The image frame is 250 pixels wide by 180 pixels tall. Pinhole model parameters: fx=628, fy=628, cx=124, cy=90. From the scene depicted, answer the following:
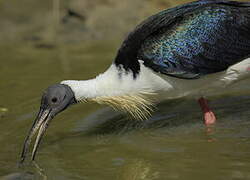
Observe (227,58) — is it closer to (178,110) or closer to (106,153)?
(178,110)

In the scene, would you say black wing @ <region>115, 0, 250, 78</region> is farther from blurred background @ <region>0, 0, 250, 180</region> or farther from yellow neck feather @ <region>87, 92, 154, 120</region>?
blurred background @ <region>0, 0, 250, 180</region>

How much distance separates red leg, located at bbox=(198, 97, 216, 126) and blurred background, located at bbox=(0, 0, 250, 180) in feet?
0.48

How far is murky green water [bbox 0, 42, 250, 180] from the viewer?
7012 millimetres

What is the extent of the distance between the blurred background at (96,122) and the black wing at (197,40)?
847mm

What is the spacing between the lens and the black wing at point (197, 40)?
836cm

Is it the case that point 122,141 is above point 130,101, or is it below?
below

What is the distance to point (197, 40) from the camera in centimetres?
844

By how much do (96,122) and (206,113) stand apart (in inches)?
64.2

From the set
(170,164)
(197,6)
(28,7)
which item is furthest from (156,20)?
(28,7)

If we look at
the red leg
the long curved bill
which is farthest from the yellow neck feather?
the red leg

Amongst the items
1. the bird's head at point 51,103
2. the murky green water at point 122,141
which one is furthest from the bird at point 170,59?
the murky green water at point 122,141

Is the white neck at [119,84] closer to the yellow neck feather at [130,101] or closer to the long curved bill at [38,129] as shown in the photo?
the yellow neck feather at [130,101]

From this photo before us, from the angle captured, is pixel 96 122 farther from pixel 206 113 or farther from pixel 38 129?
pixel 206 113

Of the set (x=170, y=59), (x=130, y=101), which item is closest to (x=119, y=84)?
(x=130, y=101)
